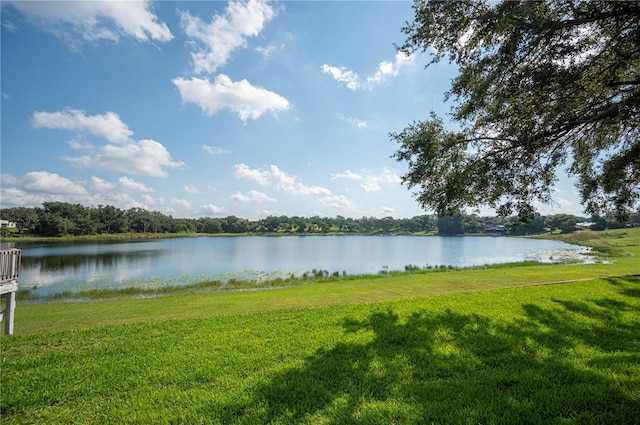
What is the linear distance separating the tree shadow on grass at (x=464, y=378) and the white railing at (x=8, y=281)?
32.7 feet

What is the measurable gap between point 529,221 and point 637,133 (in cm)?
428

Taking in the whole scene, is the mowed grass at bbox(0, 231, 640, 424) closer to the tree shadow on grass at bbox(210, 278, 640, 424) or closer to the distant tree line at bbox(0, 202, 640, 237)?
the tree shadow on grass at bbox(210, 278, 640, 424)

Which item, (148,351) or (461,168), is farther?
(461,168)

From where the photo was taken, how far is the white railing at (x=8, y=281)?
9273mm

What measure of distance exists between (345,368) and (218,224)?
161 meters

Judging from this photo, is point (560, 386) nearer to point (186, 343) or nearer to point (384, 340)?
point (384, 340)

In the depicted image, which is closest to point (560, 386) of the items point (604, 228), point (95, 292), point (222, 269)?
point (95, 292)

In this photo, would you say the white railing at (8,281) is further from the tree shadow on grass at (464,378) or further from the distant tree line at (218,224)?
the distant tree line at (218,224)

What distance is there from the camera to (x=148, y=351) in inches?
255

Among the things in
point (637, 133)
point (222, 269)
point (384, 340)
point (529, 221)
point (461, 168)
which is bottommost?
point (222, 269)

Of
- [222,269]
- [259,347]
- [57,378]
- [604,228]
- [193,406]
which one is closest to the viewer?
[193,406]

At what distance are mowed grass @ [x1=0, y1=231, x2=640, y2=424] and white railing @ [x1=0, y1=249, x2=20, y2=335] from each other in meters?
1.23

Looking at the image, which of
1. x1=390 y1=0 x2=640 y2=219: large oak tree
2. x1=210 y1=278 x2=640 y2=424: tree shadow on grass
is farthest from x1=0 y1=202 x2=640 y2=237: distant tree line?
x1=210 y1=278 x2=640 y2=424: tree shadow on grass

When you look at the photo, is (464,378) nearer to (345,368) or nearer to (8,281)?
(345,368)
